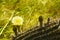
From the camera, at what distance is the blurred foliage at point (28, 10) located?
2.06m

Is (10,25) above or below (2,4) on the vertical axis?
below

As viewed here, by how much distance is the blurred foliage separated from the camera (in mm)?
2059

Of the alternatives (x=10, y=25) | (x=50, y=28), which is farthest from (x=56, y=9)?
(x=50, y=28)

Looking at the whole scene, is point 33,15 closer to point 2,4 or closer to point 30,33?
point 2,4

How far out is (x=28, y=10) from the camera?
2.17 m

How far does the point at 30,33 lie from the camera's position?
1.39m

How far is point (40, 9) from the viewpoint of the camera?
216 centimetres

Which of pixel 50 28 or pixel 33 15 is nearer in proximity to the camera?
pixel 50 28

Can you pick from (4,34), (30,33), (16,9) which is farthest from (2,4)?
(30,33)

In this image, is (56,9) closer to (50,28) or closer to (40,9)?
(40,9)

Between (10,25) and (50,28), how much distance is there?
0.68 m

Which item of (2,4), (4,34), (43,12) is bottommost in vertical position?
(4,34)

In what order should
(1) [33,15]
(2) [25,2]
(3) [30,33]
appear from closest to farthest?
(3) [30,33], (1) [33,15], (2) [25,2]

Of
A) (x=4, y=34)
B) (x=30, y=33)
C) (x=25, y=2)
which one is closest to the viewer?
(x=30, y=33)
